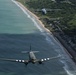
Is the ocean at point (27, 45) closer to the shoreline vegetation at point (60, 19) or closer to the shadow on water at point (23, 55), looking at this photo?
the shadow on water at point (23, 55)

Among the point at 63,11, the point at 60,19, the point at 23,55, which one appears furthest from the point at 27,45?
the point at 63,11

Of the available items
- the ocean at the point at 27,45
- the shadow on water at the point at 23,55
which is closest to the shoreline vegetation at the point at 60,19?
the ocean at the point at 27,45

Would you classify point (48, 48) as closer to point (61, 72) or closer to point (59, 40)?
point (59, 40)

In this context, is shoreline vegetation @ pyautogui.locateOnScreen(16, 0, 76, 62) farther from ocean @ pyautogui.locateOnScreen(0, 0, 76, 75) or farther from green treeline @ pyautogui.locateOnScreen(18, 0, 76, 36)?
ocean @ pyautogui.locateOnScreen(0, 0, 76, 75)

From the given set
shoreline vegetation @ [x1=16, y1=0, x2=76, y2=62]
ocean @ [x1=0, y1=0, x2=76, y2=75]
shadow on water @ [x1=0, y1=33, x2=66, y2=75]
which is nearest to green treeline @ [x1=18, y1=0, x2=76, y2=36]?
shoreline vegetation @ [x1=16, y1=0, x2=76, y2=62]

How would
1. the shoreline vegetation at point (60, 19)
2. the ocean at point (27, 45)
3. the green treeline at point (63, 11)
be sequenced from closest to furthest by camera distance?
the ocean at point (27, 45)
the shoreline vegetation at point (60, 19)
the green treeline at point (63, 11)

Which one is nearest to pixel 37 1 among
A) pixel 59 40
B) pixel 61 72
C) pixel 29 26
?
pixel 29 26

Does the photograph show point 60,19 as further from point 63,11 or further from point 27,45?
point 27,45
